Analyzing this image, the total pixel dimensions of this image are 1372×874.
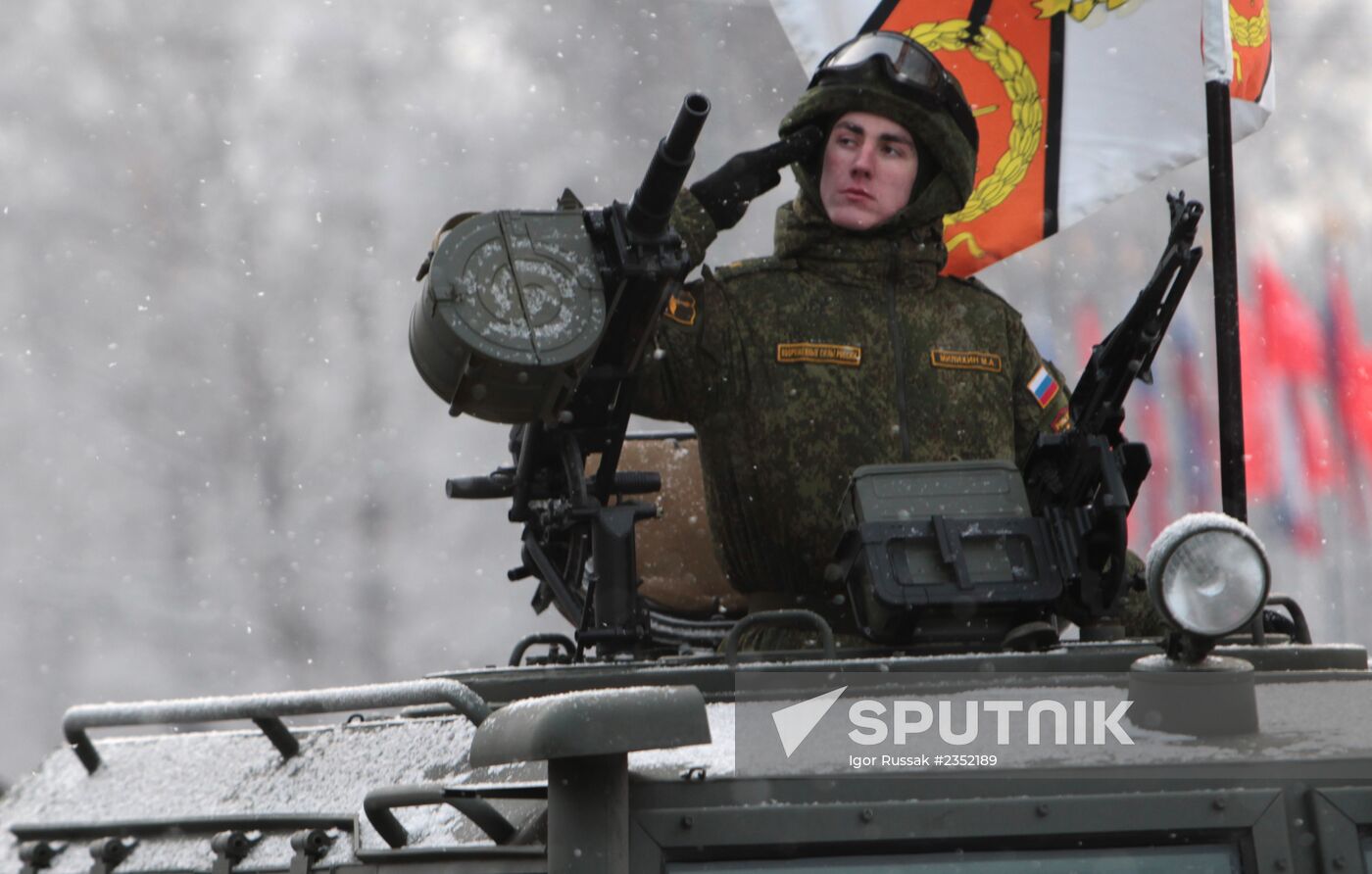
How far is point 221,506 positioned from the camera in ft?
44.3

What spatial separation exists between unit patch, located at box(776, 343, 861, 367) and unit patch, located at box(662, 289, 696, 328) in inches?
7.7

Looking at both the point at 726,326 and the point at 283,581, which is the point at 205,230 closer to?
the point at 283,581

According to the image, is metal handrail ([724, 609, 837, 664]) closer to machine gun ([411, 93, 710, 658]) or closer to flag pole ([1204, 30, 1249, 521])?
machine gun ([411, 93, 710, 658])

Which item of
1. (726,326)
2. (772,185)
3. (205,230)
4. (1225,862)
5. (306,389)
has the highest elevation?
(205,230)

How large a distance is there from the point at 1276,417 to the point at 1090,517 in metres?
12.8

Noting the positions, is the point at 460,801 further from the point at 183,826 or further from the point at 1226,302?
the point at 1226,302

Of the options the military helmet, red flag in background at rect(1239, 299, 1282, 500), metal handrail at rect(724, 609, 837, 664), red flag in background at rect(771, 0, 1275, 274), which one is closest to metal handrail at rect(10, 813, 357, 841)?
metal handrail at rect(724, 609, 837, 664)

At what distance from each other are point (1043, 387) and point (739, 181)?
0.86 metres

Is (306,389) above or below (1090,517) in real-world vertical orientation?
above

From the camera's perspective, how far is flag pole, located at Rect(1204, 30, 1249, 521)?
4.18 m

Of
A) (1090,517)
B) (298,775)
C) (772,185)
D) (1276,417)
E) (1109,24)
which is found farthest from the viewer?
(1276,417)

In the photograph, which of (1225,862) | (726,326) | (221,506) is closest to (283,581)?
(221,506)

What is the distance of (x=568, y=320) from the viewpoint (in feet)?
12.1

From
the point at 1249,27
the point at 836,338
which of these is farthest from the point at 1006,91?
the point at 836,338
